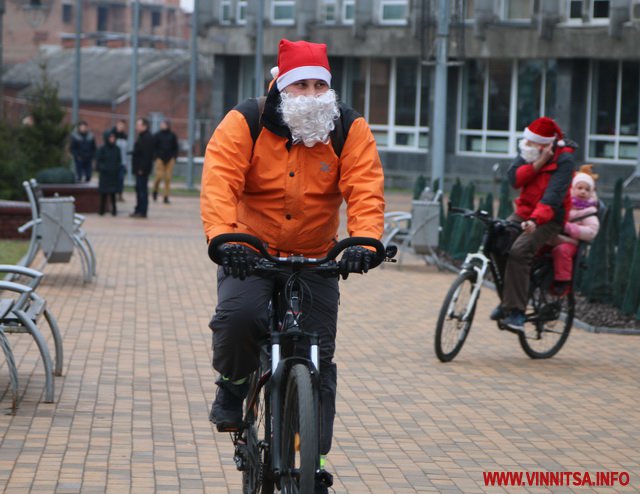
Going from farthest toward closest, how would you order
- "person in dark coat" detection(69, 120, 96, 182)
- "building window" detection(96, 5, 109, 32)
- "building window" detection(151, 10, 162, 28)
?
"building window" detection(151, 10, 162, 28) → "building window" detection(96, 5, 109, 32) → "person in dark coat" detection(69, 120, 96, 182)

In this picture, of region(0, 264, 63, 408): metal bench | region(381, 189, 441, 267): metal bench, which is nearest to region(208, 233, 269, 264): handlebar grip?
region(0, 264, 63, 408): metal bench

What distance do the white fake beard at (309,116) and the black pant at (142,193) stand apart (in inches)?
772

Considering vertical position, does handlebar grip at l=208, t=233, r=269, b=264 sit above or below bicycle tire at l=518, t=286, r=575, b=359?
above

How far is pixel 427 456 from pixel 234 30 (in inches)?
1823

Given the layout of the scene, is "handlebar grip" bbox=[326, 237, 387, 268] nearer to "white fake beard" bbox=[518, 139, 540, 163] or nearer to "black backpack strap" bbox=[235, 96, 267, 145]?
"black backpack strap" bbox=[235, 96, 267, 145]

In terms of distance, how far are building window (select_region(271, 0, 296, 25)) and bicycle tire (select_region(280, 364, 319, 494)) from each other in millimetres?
47203

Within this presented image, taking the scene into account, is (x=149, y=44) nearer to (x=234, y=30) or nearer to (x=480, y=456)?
(x=234, y=30)

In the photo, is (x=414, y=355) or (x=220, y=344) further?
(x=414, y=355)

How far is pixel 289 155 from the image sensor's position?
536 cm

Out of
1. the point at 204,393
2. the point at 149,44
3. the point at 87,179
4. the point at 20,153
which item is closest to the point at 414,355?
the point at 204,393

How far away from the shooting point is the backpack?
17.5 feet

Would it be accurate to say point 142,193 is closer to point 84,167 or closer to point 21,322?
point 84,167

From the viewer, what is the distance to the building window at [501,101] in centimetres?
4519

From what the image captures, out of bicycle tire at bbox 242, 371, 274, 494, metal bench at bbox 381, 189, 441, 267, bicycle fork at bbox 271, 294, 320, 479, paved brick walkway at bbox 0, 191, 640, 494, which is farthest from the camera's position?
metal bench at bbox 381, 189, 441, 267
